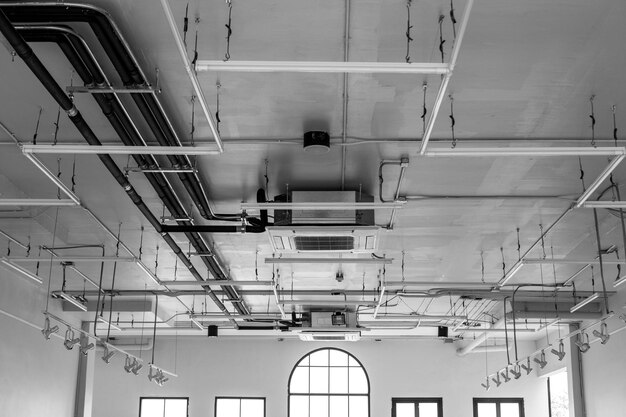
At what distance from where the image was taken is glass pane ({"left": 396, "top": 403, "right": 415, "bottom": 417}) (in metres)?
17.4

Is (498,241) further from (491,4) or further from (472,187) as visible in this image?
(491,4)

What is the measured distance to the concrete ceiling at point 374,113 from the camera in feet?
16.7

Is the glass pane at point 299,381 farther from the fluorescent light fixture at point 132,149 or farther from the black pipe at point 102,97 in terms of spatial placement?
the fluorescent light fixture at point 132,149

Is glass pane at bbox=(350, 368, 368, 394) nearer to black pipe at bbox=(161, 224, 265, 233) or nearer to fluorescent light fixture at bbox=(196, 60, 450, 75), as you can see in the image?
black pipe at bbox=(161, 224, 265, 233)

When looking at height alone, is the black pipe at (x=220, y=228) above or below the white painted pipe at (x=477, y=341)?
above

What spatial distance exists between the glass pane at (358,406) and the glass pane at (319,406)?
0.59m

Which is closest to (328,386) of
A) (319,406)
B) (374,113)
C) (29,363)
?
(319,406)

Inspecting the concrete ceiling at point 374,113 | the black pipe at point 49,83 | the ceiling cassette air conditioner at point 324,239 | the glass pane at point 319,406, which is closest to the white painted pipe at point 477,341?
the glass pane at point 319,406

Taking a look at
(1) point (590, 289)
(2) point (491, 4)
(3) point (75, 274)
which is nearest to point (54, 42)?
(2) point (491, 4)

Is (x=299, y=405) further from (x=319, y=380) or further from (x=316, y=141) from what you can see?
(x=316, y=141)

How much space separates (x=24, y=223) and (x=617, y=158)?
272 inches

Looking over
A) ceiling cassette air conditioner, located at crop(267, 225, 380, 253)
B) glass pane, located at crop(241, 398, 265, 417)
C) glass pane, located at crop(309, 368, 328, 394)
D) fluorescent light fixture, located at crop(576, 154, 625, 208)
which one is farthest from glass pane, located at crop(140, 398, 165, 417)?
fluorescent light fixture, located at crop(576, 154, 625, 208)

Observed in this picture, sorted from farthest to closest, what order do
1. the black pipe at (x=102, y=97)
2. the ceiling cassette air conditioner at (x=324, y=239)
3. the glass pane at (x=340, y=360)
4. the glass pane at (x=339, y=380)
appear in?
the glass pane at (x=340, y=360)
the glass pane at (x=339, y=380)
the ceiling cassette air conditioner at (x=324, y=239)
the black pipe at (x=102, y=97)

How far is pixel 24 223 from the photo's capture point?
9.48 m
